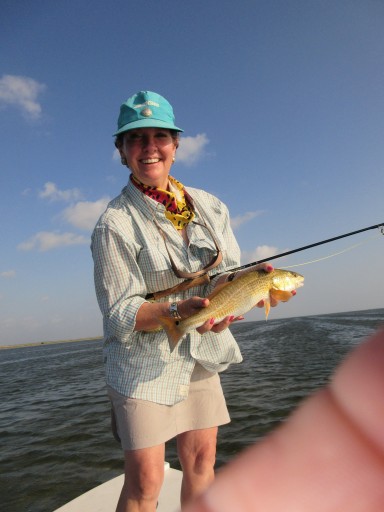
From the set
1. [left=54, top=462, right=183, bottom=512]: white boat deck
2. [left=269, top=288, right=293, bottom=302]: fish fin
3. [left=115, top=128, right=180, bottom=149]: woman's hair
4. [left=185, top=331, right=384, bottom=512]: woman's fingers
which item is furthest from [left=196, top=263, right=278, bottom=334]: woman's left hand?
[left=185, top=331, right=384, bottom=512]: woman's fingers

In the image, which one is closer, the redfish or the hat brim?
the redfish

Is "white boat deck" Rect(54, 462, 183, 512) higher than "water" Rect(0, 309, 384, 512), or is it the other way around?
"white boat deck" Rect(54, 462, 183, 512)

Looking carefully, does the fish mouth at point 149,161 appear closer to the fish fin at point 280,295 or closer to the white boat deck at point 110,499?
the fish fin at point 280,295

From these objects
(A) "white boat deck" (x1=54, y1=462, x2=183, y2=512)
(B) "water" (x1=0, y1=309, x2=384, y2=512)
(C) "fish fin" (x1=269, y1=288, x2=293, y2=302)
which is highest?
(C) "fish fin" (x1=269, y1=288, x2=293, y2=302)

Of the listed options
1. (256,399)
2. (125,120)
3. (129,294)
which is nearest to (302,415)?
(129,294)

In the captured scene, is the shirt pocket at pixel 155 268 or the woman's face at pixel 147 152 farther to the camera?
the woman's face at pixel 147 152

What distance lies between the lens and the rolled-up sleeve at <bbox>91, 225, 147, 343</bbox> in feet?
8.86

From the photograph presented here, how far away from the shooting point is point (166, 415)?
273cm

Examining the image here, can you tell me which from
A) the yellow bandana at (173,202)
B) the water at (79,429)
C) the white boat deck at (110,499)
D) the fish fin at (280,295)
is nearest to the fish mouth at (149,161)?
the yellow bandana at (173,202)

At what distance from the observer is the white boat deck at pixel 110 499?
13.1ft

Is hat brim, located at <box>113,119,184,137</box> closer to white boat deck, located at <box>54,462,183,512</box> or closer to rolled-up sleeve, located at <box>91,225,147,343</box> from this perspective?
rolled-up sleeve, located at <box>91,225,147,343</box>

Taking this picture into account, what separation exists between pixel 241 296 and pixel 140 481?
1.59 meters

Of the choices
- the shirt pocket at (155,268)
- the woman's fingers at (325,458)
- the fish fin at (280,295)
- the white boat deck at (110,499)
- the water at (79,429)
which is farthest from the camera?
the water at (79,429)

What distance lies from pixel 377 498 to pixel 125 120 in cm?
296
